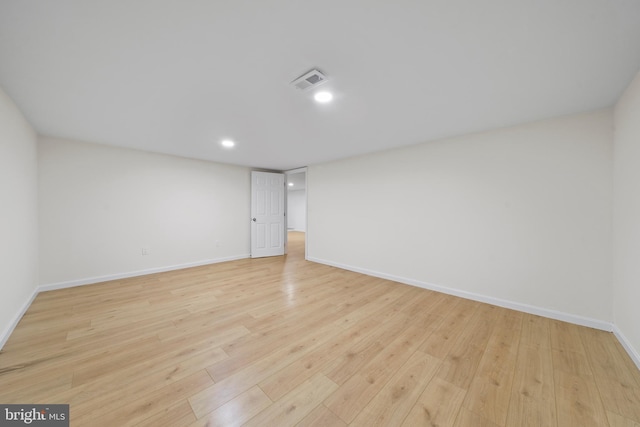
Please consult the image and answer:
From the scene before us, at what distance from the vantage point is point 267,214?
5.79 meters

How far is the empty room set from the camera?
131 centimetres

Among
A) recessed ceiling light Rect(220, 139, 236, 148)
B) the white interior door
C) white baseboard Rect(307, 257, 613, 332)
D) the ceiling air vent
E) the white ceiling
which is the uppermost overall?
recessed ceiling light Rect(220, 139, 236, 148)

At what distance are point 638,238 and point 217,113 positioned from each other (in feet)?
13.1

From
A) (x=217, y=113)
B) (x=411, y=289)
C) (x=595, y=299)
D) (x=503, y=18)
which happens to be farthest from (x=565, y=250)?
(x=217, y=113)

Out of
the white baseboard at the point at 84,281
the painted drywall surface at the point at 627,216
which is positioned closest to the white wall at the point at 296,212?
the white baseboard at the point at 84,281

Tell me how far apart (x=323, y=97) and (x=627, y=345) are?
3.46 m

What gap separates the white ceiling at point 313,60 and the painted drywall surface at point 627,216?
0.25m

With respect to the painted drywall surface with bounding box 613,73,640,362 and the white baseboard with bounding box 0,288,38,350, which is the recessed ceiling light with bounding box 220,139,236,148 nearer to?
the white baseboard with bounding box 0,288,38,350

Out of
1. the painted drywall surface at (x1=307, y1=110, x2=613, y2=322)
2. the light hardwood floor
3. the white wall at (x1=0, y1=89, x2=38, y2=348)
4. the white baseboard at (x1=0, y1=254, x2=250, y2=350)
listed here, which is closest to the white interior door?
the white baseboard at (x1=0, y1=254, x2=250, y2=350)

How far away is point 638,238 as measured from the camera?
5.85ft

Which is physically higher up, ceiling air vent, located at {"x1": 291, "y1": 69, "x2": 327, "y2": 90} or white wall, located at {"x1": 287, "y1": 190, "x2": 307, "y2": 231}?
ceiling air vent, located at {"x1": 291, "y1": 69, "x2": 327, "y2": 90}

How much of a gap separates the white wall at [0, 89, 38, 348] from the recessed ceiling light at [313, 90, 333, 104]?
2.79 meters

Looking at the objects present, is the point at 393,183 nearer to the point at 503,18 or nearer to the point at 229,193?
the point at 503,18

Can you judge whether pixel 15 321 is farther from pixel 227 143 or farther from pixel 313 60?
pixel 313 60
